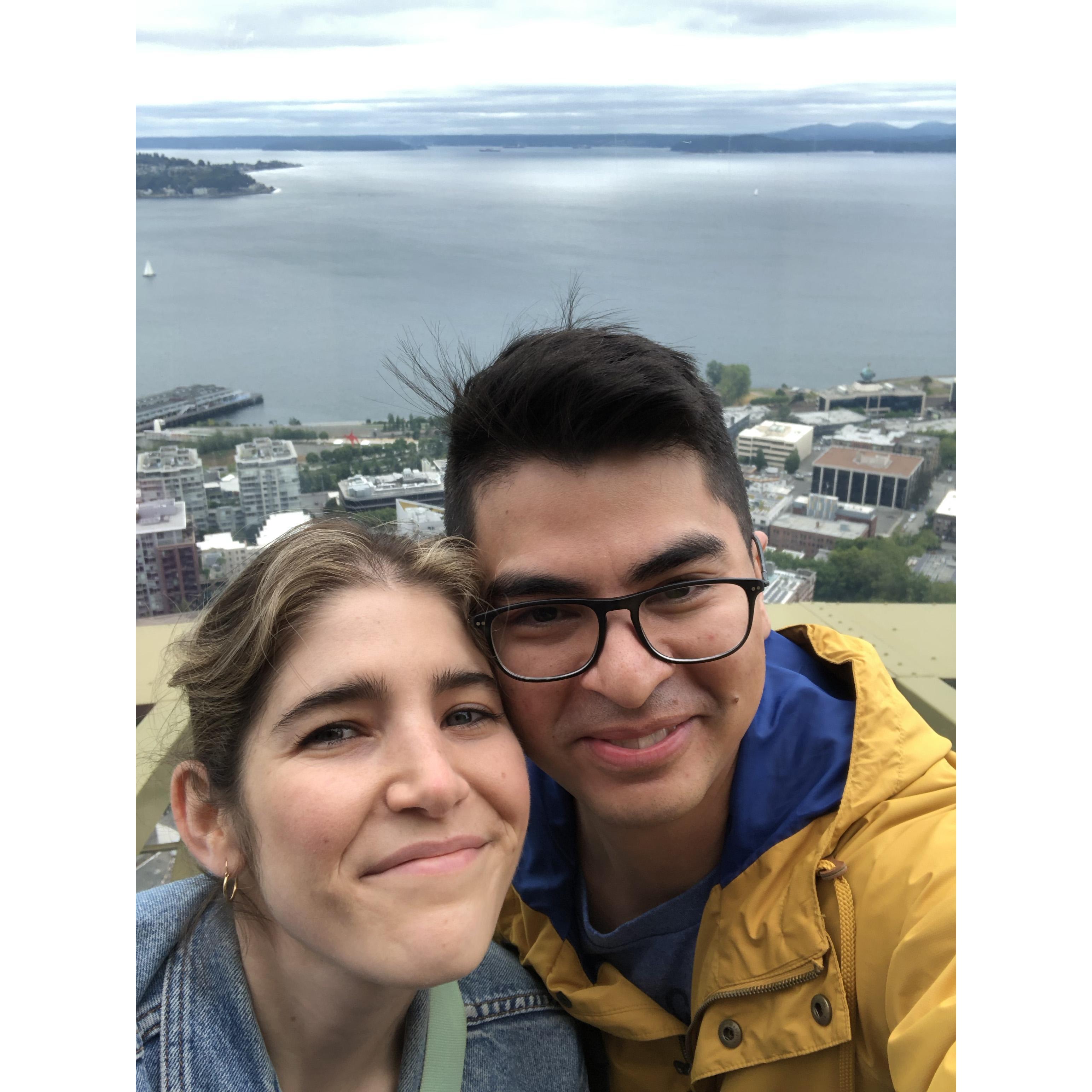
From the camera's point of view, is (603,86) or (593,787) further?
(603,86)

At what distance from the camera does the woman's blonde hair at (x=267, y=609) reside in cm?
162

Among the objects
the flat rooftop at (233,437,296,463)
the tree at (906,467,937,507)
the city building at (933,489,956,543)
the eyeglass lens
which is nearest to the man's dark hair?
the eyeglass lens

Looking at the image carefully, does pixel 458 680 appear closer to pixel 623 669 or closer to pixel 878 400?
pixel 623 669

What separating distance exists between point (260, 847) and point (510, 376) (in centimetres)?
108

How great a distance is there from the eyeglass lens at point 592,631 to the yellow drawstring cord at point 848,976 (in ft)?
1.76

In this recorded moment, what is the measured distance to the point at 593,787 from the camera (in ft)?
5.75

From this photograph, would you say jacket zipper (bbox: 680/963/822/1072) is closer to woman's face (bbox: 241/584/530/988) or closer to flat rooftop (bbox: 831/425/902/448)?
woman's face (bbox: 241/584/530/988)

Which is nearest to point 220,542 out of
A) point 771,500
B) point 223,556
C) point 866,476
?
point 223,556

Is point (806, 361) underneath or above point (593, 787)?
above

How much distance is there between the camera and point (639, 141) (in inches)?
184

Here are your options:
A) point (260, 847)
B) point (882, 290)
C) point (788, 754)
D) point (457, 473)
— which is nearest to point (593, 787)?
point (788, 754)

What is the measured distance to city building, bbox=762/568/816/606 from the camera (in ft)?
13.2

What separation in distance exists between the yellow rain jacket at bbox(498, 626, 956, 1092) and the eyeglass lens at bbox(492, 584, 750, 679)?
413mm
